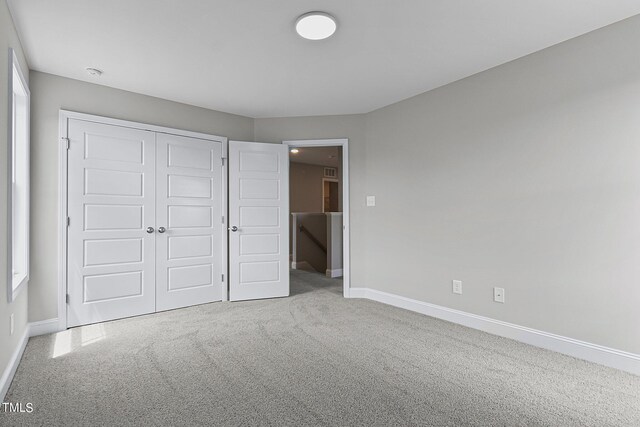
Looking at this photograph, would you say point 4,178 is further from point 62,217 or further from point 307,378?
point 307,378

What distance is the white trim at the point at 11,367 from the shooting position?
1.86 metres

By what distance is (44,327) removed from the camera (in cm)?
292

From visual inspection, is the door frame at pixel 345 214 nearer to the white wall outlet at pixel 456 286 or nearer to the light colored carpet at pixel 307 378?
the light colored carpet at pixel 307 378

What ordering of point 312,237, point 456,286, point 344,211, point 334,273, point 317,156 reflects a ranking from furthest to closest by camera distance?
1. point 317,156
2. point 312,237
3. point 334,273
4. point 344,211
5. point 456,286

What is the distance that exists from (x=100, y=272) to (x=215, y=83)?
7.14ft

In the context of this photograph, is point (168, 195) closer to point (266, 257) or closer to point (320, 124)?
point (266, 257)

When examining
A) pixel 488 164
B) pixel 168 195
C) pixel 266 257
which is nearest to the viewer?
pixel 488 164

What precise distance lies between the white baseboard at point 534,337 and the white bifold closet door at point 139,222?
2.40 metres

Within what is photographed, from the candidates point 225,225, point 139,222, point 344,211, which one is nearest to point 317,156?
point 344,211

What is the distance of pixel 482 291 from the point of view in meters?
3.01

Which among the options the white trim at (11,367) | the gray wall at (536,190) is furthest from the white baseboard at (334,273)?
the white trim at (11,367)

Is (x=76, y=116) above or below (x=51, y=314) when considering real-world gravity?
above

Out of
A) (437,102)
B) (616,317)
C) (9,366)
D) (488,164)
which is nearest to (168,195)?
(9,366)

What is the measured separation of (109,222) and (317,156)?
4.98 m
